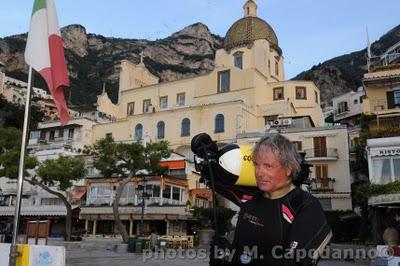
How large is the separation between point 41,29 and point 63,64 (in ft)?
2.07

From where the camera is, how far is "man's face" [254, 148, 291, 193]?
295 cm

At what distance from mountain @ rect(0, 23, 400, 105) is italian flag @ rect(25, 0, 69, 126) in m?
90.2

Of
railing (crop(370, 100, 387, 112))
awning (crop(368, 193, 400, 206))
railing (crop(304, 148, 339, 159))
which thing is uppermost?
railing (crop(370, 100, 387, 112))

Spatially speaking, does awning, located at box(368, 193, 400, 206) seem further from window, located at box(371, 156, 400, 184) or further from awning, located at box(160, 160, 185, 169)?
awning, located at box(160, 160, 185, 169)

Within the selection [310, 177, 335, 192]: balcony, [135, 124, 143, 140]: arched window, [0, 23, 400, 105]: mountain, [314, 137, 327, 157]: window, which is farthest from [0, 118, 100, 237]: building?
[0, 23, 400, 105]: mountain

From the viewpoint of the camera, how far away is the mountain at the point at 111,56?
382 ft

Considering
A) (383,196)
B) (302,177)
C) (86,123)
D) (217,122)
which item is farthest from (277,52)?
(302,177)

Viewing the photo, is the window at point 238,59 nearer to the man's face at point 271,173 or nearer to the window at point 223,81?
the window at point 223,81

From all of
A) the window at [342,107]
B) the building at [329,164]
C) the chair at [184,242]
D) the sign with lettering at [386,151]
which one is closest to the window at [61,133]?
the building at [329,164]

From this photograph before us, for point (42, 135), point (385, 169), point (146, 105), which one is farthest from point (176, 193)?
point (42, 135)

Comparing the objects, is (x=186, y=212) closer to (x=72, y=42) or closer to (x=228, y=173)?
(x=228, y=173)

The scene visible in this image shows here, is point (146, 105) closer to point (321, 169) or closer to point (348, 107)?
point (348, 107)

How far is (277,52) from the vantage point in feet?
204

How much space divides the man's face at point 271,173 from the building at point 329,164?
34.0m
